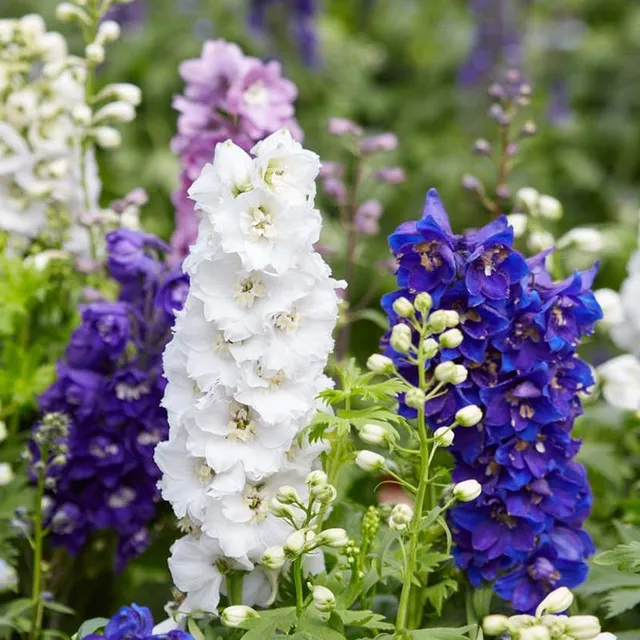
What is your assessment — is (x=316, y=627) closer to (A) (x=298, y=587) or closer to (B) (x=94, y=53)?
(A) (x=298, y=587)

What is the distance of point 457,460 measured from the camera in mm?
1975

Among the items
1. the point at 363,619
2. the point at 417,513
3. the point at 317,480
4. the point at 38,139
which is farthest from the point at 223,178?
the point at 38,139

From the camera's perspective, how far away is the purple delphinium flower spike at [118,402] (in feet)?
7.48

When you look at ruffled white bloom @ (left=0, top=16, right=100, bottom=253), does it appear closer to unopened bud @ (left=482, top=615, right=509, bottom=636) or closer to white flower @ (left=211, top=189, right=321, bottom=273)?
white flower @ (left=211, top=189, right=321, bottom=273)

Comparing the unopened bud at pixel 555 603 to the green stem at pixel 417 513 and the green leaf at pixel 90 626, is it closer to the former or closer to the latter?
the green stem at pixel 417 513

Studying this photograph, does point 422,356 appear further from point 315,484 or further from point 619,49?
point 619,49

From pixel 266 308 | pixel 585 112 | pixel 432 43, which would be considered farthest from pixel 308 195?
pixel 585 112

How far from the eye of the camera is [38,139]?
9.04 ft

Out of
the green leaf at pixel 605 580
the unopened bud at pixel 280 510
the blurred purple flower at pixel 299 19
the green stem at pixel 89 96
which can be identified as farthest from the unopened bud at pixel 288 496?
the blurred purple flower at pixel 299 19

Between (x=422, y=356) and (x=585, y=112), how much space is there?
537 cm

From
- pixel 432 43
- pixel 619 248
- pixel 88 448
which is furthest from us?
pixel 432 43

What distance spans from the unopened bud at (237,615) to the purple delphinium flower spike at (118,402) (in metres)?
0.64

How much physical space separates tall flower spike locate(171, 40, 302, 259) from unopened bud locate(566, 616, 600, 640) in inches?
49.7

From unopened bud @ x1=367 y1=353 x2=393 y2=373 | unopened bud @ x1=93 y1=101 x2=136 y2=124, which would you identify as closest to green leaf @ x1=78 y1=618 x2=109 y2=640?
unopened bud @ x1=367 y1=353 x2=393 y2=373
